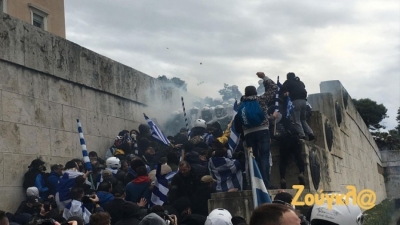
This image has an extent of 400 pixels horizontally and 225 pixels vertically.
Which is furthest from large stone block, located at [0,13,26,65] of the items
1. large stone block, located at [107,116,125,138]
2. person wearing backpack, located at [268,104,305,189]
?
person wearing backpack, located at [268,104,305,189]

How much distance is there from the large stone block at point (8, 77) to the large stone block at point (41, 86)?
0.52m

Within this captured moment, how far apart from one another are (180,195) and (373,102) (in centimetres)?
4745

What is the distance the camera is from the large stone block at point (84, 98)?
1216 cm

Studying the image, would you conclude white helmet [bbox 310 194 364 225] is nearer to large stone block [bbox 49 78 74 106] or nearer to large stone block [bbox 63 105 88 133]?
large stone block [bbox 49 78 74 106]

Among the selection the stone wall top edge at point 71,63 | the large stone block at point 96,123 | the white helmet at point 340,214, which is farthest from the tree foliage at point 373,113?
the white helmet at point 340,214

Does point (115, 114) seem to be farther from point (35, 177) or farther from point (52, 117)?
point (35, 177)

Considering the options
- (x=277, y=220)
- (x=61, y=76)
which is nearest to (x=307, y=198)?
(x=61, y=76)

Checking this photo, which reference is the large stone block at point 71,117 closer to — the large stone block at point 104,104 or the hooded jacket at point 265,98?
the large stone block at point 104,104

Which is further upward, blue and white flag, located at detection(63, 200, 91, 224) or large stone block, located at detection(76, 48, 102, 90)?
large stone block, located at detection(76, 48, 102, 90)

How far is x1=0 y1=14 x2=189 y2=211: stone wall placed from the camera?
9.98 m

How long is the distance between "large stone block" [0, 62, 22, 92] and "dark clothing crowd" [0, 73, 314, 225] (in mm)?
1523

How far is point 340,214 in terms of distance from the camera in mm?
3016

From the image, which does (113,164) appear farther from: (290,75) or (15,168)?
(290,75)

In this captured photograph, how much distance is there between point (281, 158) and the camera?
938 centimetres
